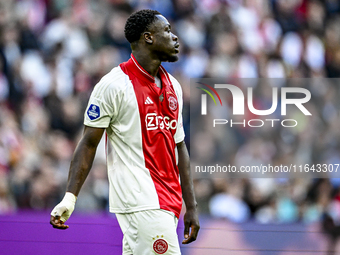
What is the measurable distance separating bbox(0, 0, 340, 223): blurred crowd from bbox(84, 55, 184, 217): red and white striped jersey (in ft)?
9.64

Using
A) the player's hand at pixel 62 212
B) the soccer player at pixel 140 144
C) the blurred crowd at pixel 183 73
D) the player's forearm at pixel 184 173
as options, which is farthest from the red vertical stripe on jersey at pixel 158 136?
the blurred crowd at pixel 183 73

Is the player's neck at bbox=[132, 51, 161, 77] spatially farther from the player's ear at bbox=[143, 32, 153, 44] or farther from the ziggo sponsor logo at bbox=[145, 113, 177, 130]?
the ziggo sponsor logo at bbox=[145, 113, 177, 130]

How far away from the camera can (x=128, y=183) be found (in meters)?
2.76

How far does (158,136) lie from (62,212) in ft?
2.26

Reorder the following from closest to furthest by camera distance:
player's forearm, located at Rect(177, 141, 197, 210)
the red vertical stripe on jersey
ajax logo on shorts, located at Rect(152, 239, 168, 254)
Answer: ajax logo on shorts, located at Rect(152, 239, 168, 254) → the red vertical stripe on jersey → player's forearm, located at Rect(177, 141, 197, 210)

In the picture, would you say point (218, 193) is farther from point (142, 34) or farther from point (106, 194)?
point (142, 34)

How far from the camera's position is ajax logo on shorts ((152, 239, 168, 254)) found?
2689 millimetres

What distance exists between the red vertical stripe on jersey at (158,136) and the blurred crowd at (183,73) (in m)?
2.90

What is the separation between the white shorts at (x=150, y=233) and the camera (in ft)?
8.83

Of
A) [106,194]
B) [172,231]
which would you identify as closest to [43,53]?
[106,194]

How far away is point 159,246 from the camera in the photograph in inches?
106

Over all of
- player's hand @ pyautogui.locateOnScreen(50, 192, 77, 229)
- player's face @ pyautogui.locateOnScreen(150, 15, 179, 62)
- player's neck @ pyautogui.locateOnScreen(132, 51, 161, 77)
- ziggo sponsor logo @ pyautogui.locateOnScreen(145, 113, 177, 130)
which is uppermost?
player's face @ pyautogui.locateOnScreen(150, 15, 179, 62)

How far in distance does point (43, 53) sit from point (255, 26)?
3.08 m

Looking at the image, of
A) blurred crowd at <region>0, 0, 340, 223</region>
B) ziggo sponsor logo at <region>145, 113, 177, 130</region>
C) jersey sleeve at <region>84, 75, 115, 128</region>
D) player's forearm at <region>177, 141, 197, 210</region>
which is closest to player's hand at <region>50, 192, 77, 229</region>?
jersey sleeve at <region>84, 75, 115, 128</region>
